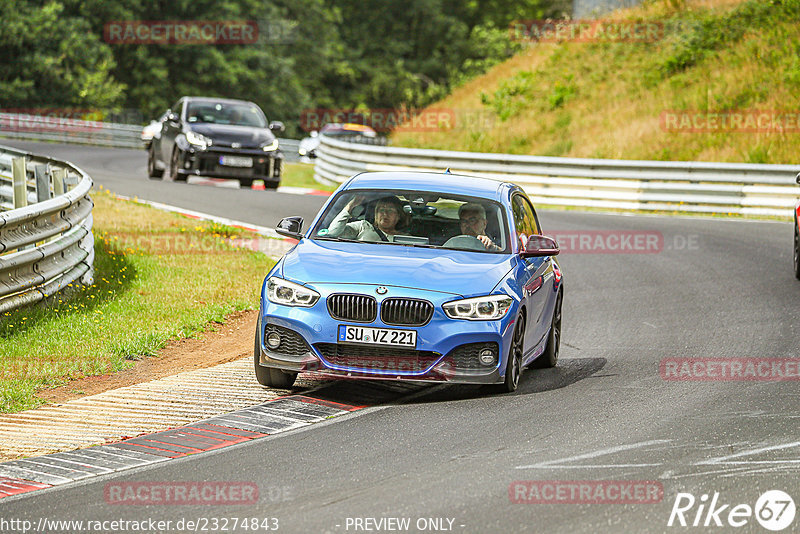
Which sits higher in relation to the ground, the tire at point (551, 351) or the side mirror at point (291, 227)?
the side mirror at point (291, 227)

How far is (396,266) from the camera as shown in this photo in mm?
8555

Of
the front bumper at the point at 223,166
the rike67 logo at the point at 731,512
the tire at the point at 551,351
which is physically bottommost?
the front bumper at the point at 223,166

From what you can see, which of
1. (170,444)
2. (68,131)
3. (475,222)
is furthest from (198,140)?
(68,131)

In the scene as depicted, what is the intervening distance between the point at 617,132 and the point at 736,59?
16.0 feet

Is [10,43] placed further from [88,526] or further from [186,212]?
[88,526]

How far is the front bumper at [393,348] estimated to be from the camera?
8.23 m

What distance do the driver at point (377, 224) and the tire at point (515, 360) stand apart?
50.2 inches

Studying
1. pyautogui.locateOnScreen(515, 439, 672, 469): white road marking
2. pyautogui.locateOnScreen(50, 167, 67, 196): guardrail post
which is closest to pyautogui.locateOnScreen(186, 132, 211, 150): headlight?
pyautogui.locateOnScreen(50, 167, 67, 196): guardrail post

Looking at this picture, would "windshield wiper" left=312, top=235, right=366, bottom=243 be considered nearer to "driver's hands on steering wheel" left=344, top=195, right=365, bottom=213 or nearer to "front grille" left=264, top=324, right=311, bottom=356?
"driver's hands on steering wheel" left=344, top=195, right=365, bottom=213

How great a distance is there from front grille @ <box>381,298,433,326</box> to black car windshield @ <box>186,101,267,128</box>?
1779 centimetres

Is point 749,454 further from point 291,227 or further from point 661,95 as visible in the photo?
point 661,95

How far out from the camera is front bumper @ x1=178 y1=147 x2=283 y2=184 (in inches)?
973

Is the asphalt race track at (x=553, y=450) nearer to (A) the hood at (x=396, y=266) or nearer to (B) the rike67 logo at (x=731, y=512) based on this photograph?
(B) the rike67 logo at (x=731, y=512)

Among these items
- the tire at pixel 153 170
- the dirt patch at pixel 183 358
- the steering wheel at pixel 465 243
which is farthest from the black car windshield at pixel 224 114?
the steering wheel at pixel 465 243
